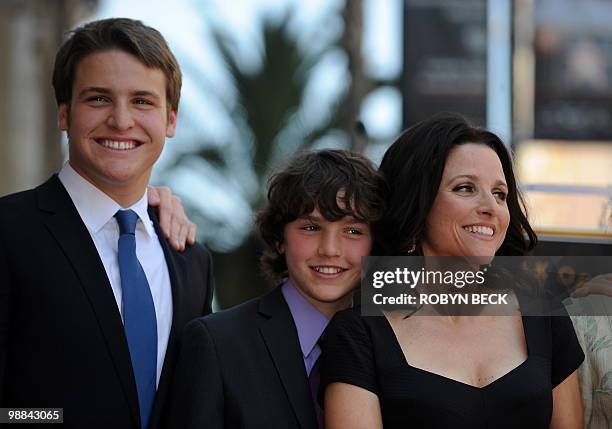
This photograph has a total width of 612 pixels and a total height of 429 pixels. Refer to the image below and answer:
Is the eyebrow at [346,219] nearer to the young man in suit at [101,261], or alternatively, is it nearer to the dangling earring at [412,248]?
the dangling earring at [412,248]

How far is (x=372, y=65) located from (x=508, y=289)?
10.5m

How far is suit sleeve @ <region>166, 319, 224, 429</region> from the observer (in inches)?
135

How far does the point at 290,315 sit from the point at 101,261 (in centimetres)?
67

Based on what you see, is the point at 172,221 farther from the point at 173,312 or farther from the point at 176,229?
the point at 173,312

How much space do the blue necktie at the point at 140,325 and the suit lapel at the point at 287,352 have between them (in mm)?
385

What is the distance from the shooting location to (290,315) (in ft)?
12.2

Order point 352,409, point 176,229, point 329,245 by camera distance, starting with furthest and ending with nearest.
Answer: point 176,229
point 329,245
point 352,409

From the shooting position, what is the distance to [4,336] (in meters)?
3.53

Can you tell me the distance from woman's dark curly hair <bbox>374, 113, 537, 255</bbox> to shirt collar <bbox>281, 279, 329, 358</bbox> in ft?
1.00

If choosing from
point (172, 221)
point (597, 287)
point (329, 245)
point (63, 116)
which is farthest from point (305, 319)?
point (63, 116)

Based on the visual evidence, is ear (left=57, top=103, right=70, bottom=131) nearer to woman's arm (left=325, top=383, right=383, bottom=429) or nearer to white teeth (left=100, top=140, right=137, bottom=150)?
white teeth (left=100, top=140, right=137, bottom=150)

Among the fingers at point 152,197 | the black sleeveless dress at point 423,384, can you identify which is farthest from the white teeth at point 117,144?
the black sleeveless dress at point 423,384

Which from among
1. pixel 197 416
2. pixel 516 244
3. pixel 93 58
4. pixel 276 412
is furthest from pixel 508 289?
pixel 93 58

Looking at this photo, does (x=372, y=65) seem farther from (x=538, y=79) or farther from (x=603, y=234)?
(x=603, y=234)
